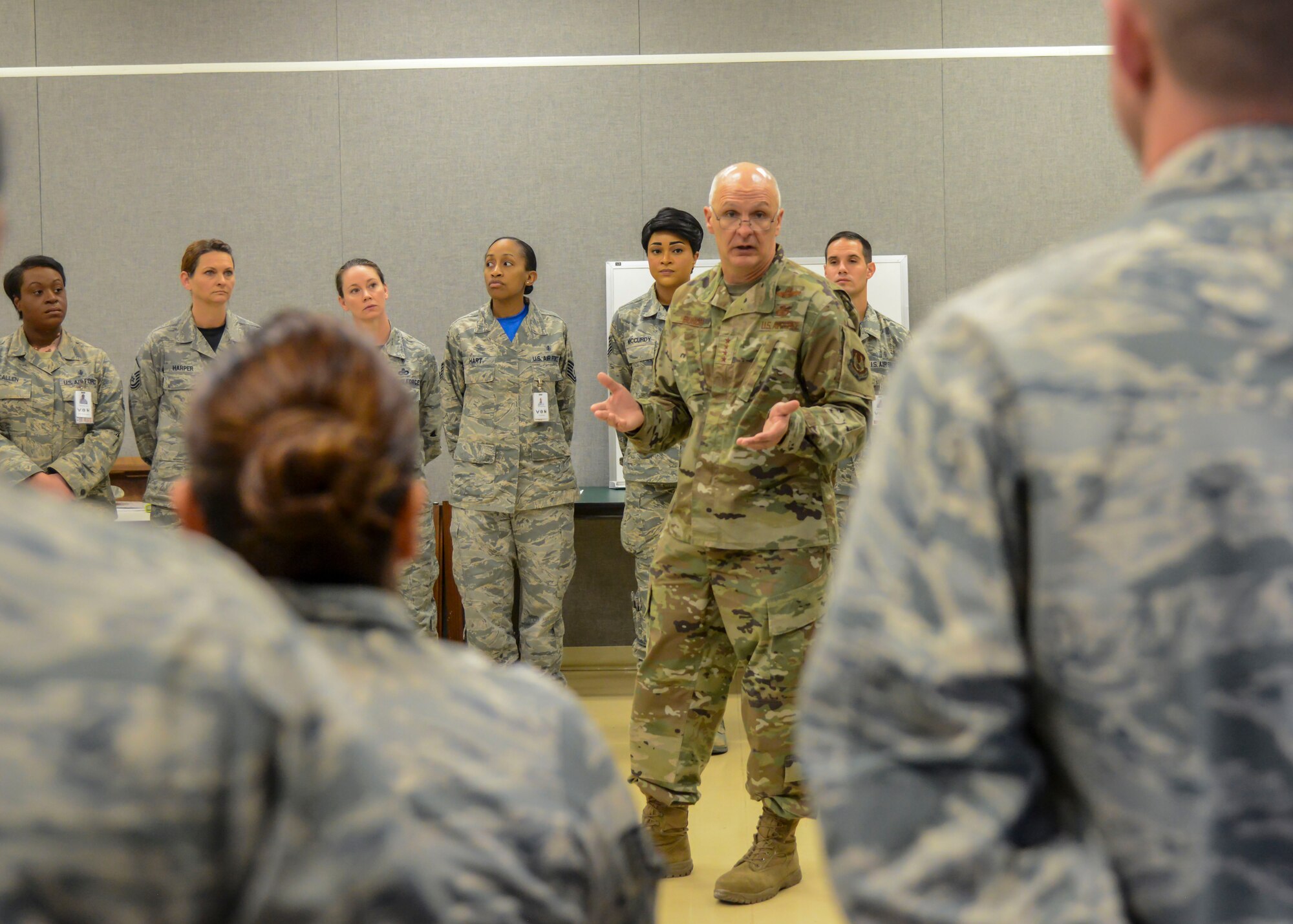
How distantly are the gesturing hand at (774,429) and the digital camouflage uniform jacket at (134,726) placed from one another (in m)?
2.18

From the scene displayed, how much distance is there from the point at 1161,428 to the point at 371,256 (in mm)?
5691

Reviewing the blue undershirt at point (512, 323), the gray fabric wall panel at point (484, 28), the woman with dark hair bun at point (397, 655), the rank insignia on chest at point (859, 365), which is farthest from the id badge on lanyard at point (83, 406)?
the woman with dark hair bun at point (397, 655)

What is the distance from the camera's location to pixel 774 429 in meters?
2.70

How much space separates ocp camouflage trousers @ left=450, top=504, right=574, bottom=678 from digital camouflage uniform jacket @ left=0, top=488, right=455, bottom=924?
4.19 meters

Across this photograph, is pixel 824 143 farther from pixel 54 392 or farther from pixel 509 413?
pixel 54 392

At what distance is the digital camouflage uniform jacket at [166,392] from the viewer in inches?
184

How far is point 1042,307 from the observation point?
0.70m

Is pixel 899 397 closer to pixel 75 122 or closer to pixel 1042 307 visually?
pixel 1042 307

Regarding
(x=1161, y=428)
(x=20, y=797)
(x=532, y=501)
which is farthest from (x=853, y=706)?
(x=532, y=501)

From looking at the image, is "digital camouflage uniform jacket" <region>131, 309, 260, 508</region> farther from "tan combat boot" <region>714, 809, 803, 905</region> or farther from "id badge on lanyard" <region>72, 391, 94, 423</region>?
"tan combat boot" <region>714, 809, 803, 905</region>

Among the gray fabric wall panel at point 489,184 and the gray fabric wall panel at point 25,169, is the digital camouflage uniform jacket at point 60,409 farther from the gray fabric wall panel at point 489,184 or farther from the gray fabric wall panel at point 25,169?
the gray fabric wall panel at point 489,184

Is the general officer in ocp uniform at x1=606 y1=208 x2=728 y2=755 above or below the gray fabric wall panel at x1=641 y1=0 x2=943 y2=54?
below

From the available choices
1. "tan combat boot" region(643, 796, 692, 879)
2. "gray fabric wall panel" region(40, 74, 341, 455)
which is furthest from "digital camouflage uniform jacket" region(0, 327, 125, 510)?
"tan combat boot" region(643, 796, 692, 879)

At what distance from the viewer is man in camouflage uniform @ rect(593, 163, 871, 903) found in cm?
290
